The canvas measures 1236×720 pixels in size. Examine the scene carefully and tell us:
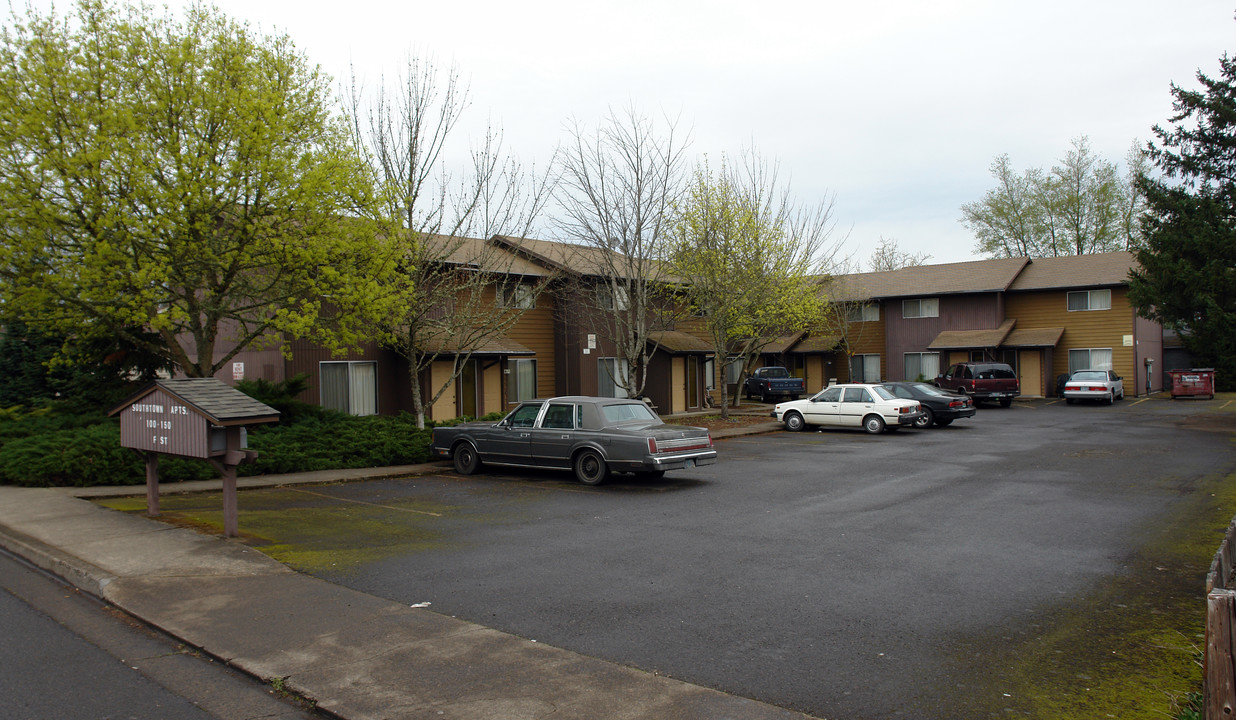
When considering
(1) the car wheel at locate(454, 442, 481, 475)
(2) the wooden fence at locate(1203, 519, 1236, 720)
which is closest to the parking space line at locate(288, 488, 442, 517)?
(1) the car wheel at locate(454, 442, 481, 475)

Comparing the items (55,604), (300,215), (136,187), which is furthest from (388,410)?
(55,604)

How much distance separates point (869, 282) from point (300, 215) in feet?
121

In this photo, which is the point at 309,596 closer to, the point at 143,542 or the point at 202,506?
the point at 143,542

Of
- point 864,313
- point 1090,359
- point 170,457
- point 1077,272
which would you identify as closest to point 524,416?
point 170,457

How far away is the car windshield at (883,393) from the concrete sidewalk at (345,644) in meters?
19.5

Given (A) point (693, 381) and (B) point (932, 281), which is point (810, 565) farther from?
(B) point (932, 281)

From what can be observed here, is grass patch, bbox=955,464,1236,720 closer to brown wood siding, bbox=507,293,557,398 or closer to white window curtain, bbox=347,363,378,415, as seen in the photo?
white window curtain, bbox=347,363,378,415

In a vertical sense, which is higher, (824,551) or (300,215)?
(300,215)

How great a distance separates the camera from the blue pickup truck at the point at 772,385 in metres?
38.8

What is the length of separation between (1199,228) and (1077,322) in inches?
652

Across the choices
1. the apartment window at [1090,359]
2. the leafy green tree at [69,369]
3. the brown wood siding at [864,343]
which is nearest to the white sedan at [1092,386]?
the apartment window at [1090,359]

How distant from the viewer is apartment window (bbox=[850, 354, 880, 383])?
44.6 metres

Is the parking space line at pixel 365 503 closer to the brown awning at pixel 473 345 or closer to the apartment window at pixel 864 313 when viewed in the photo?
the brown awning at pixel 473 345

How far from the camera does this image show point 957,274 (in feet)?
143
